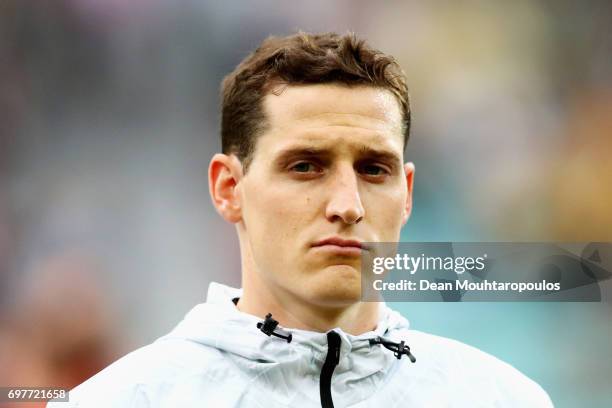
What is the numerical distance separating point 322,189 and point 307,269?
17 centimetres

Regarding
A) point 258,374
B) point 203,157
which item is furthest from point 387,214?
point 203,157

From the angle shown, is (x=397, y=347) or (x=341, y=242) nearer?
(x=341, y=242)

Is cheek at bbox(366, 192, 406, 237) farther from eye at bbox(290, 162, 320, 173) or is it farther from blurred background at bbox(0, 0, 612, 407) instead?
blurred background at bbox(0, 0, 612, 407)

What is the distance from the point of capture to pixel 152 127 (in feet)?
14.8

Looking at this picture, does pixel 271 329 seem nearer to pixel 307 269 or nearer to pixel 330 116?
pixel 307 269

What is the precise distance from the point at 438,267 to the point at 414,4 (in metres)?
2.86

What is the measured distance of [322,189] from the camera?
179cm

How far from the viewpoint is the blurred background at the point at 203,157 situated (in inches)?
162

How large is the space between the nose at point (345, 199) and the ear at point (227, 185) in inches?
11.0

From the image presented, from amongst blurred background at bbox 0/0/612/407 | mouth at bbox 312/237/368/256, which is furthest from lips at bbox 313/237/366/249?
blurred background at bbox 0/0/612/407

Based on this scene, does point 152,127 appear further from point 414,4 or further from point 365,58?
point 365,58

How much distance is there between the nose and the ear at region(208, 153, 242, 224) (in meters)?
0.28

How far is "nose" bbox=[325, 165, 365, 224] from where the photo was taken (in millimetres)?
1737

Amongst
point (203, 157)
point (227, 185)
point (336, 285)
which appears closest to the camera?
point (336, 285)
